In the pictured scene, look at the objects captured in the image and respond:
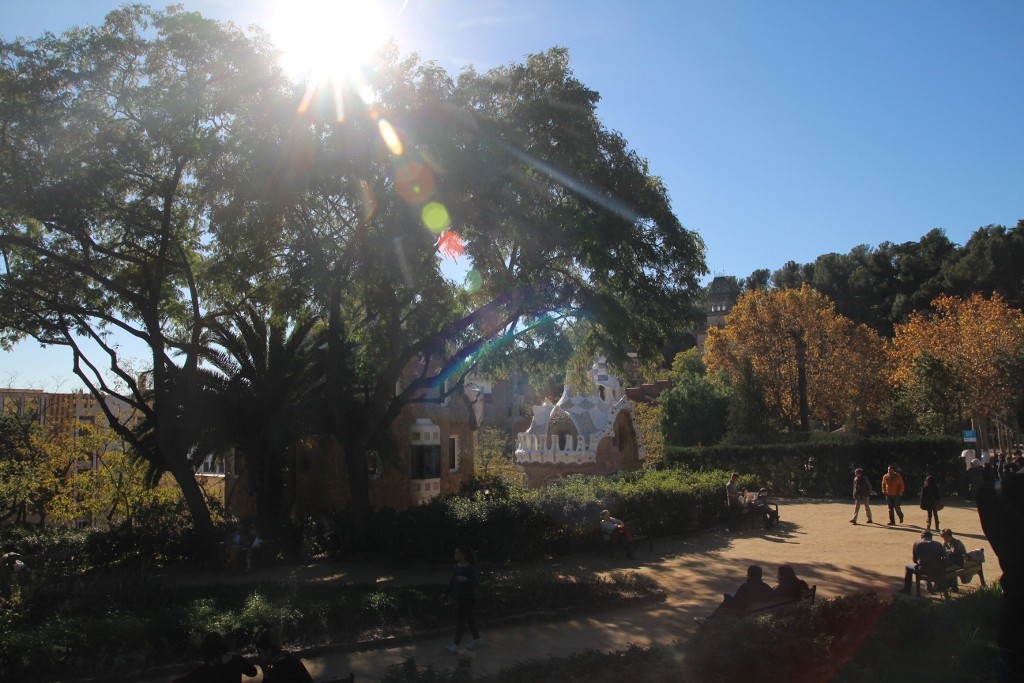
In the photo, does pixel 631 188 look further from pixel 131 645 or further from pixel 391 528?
pixel 131 645

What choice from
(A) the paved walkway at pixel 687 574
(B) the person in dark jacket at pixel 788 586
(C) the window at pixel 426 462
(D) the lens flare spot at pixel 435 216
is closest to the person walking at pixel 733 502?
(A) the paved walkway at pixel 687 574

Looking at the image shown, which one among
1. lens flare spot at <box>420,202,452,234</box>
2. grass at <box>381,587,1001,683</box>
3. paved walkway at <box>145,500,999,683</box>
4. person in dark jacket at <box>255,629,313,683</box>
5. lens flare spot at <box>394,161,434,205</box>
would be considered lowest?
paved walkway at <box>145,500,999,683</box>

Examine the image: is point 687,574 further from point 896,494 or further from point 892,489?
point 896,494

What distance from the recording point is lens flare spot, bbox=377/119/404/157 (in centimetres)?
1558

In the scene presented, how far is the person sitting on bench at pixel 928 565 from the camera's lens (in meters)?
10.9

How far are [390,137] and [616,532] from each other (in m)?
9.14

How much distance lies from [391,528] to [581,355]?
23.8 feet

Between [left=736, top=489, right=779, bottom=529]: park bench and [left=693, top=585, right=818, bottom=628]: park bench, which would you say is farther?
[left=736, top=489, right=779, bottom=529]: park bench

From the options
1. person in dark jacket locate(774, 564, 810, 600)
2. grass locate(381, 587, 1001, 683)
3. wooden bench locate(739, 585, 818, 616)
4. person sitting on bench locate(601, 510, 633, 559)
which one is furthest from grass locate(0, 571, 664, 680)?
grass locate(381, 587, 1001, 683)

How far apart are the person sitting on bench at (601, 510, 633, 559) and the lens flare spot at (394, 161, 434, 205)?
7.47 meters

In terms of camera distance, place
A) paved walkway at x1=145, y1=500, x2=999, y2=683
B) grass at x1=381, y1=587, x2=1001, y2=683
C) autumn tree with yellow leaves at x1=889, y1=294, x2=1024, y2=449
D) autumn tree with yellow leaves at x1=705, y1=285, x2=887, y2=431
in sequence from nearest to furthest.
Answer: grass at x1=381, y1=587, x2=1001, y2=683 → paved walkway at x1=145, y1=500, x2=999, y2=683 → autumn tree with yellow leaves at x1=889, y1=294, x2=1024, y2=449 → autumn tree with yellow leaves at x1=705, y1=285, x2=887, y2=431

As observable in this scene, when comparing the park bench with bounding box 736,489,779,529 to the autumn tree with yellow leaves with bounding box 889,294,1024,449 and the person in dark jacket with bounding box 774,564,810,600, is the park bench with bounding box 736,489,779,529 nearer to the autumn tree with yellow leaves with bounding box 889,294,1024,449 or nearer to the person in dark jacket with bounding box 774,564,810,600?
the person in dark jacket with bounding box 774,564,810,600

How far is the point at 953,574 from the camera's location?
36.6ft

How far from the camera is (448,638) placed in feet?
33.3
